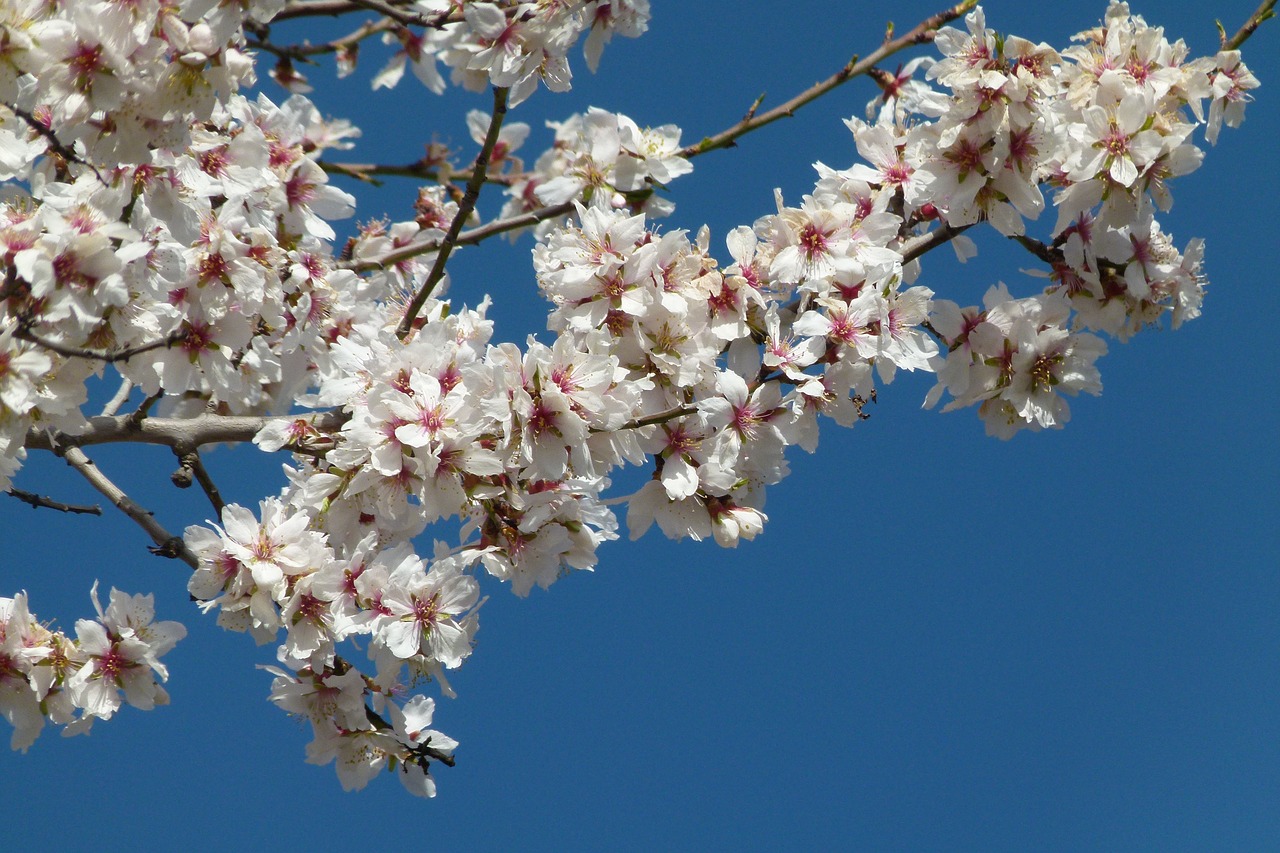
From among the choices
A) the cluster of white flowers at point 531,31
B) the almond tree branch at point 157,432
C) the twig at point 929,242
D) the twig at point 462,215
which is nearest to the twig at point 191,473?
the almond tree branch at point 157,432

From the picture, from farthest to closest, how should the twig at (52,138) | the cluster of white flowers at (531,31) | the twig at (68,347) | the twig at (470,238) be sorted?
the twig at (470,238), the cluster of white flowers at (531,31), the twig at (52,138), the twig at (68,347)

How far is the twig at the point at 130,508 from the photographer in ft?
11.3

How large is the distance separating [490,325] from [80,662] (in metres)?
1.61

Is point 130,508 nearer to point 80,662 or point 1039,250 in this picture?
point 80,662

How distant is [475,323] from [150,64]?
1208 mm

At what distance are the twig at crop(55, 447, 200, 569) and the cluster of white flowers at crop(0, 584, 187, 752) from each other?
32cm

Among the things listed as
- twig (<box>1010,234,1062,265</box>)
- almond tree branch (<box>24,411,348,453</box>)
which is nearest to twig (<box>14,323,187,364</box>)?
almond tree branch (<box>24,411,348,453</box>)

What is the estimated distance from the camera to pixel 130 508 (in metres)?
3.54

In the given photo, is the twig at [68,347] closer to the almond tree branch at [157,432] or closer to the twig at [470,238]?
the almond tree branch at [157,432]

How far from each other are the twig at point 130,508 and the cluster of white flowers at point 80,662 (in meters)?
0.32

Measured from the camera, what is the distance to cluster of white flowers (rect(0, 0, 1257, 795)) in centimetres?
301

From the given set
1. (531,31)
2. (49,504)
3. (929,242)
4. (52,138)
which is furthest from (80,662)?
(929,242)

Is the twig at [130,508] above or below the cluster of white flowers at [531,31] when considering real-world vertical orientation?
below

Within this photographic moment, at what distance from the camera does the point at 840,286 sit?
3.37 meters
